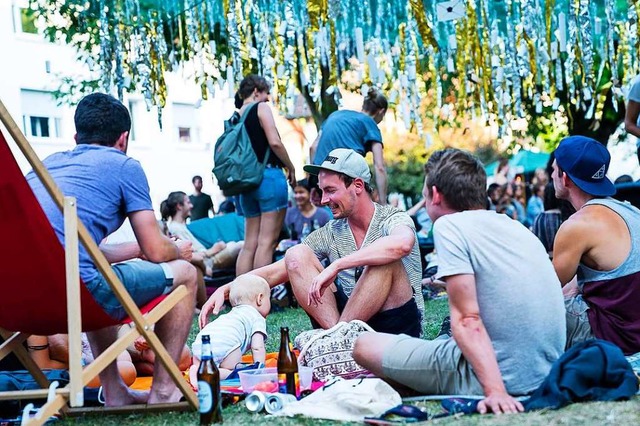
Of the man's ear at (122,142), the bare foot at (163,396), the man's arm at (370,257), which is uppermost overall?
the man's ear at (122,142)

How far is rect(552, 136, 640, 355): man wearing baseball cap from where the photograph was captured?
452cm

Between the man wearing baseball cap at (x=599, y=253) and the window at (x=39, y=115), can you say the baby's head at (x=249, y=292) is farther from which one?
the window at (x=39, y=115)

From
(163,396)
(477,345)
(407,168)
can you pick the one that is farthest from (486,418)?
(407,168)

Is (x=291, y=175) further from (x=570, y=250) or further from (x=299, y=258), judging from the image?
(x=570, y=250)

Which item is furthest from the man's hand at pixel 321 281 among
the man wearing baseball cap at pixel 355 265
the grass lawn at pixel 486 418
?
the grass lawn at pixel 486 418

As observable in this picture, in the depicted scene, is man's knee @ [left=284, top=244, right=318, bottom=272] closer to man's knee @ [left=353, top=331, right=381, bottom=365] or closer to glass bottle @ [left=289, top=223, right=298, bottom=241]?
man's knee @ [left=353, top=331, right=381, bottom=365]

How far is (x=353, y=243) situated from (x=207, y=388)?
1.71 metres

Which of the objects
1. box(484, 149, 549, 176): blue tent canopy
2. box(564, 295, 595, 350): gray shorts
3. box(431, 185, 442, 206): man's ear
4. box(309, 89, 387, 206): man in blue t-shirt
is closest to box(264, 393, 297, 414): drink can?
box(431, 185, 442, 206): man's ear

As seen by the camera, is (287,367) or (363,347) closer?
(363,347)

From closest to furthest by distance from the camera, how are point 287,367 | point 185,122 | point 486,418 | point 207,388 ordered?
1. point 486,418
2. point 207,388
3. point 287,367
4. point 185,122

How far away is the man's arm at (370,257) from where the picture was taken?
15.5 ft

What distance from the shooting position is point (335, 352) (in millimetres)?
4605

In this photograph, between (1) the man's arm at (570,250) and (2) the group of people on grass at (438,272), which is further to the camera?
(1) the man's arm at (570,250)

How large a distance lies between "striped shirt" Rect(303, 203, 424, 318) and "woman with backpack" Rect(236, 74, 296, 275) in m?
2.81
